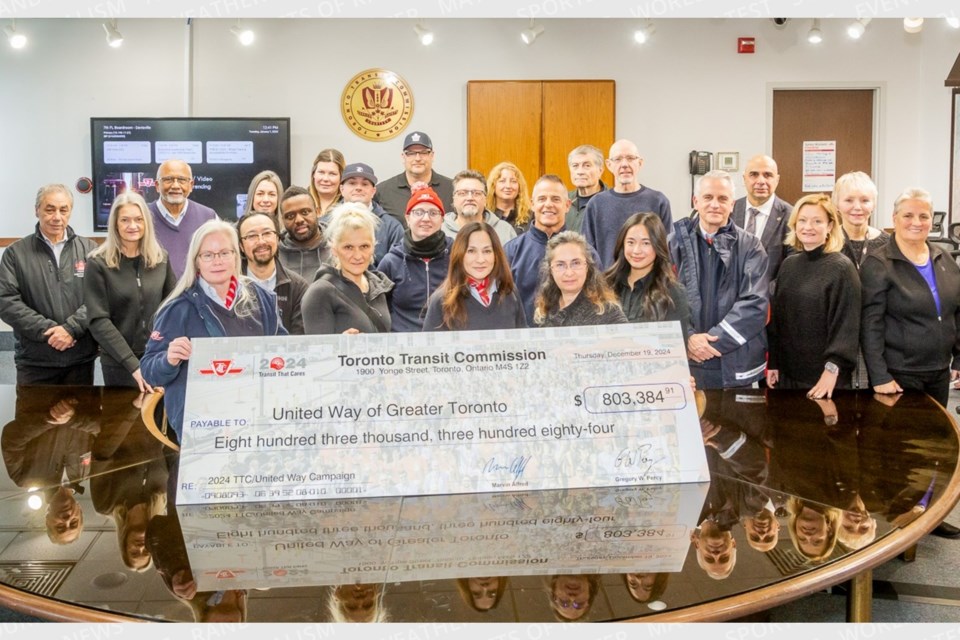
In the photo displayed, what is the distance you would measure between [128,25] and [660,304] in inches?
233

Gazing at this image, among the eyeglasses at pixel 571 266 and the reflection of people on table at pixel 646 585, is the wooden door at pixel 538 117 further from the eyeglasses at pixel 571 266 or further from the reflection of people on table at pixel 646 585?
the reflection of people on table at pixel 646 585

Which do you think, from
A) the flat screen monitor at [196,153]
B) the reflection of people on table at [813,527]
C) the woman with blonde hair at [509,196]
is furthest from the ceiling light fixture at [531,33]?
the reflection of people on table at [813,527]

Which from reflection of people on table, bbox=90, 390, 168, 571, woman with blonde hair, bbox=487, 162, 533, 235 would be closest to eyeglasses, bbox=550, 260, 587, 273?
reflection of people on table, bbox=90, 390, 168, 571

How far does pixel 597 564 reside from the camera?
4.45ft

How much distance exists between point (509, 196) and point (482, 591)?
10.4 feet

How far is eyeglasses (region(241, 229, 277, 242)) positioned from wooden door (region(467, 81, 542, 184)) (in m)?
4.16

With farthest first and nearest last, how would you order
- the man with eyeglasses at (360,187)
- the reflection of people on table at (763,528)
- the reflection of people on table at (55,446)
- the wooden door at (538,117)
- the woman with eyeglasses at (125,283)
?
1. the wooden door at (538,117)
2. the man with eyeglasses at (360,187)
3. the woman with eyeglasses at (125,283)
4. the reflection of people on table at (55,446)
5. the reflection of people on table at (763,528)

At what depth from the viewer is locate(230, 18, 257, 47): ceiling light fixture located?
6621mm

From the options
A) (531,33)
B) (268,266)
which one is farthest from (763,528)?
(531,33)

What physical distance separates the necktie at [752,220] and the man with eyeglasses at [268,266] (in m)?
2.41

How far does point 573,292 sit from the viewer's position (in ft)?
8.87

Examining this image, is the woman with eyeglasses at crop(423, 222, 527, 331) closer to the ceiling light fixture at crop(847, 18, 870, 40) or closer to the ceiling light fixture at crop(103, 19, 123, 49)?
the ceiling light fixture at crop(103, 19, 123, 49)

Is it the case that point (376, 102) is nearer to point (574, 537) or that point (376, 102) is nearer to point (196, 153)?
point (196, 153)

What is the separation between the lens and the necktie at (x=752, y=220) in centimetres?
434
